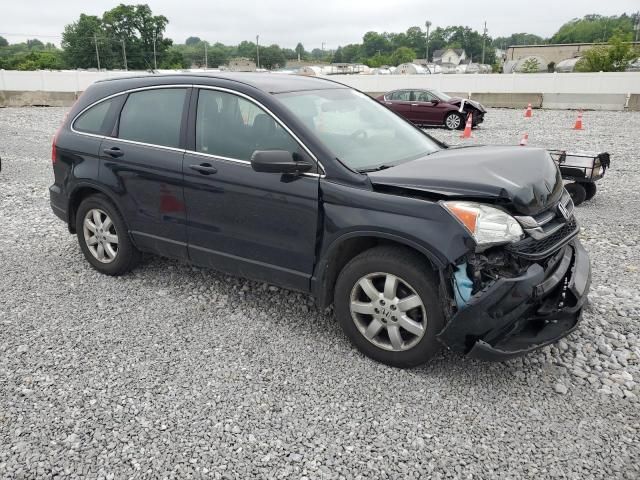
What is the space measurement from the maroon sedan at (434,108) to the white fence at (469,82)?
32.5ft

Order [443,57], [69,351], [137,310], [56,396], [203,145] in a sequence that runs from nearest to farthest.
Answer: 1. [56,396]
2. [69,351]
3. [203,145]
4. [137,310]
5. [443,57]

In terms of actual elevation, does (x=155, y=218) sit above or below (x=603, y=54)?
below

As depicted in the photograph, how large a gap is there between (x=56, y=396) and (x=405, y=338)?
219 cm

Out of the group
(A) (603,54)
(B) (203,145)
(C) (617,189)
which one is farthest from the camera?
(A) (603,54)

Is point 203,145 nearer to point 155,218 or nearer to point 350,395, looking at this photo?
point 155,218

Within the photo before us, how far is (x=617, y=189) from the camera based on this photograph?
8.71m

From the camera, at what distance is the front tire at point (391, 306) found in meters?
3.21

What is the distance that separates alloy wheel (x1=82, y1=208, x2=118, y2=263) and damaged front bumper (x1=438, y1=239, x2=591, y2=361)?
321 cm

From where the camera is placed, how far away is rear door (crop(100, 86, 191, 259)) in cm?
426

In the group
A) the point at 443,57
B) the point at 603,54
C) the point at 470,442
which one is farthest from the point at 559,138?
the point at 443,57

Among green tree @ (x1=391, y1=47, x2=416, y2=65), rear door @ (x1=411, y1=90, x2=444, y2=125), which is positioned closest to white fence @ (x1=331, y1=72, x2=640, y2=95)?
rear door @ (x1=411, y1=90, x2=444, y2=125)

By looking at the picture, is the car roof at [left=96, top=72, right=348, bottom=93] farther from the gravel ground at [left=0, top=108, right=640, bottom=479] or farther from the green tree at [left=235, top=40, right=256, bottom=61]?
the green tree at [left=235, top=40, right=256, bottom=61]

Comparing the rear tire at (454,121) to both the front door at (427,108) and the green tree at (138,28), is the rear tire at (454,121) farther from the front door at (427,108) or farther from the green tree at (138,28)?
the green tree at (138,28)

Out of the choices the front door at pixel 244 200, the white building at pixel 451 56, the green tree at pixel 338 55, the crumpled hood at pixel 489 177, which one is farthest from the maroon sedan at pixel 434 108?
the green tree at pixel 338 55
